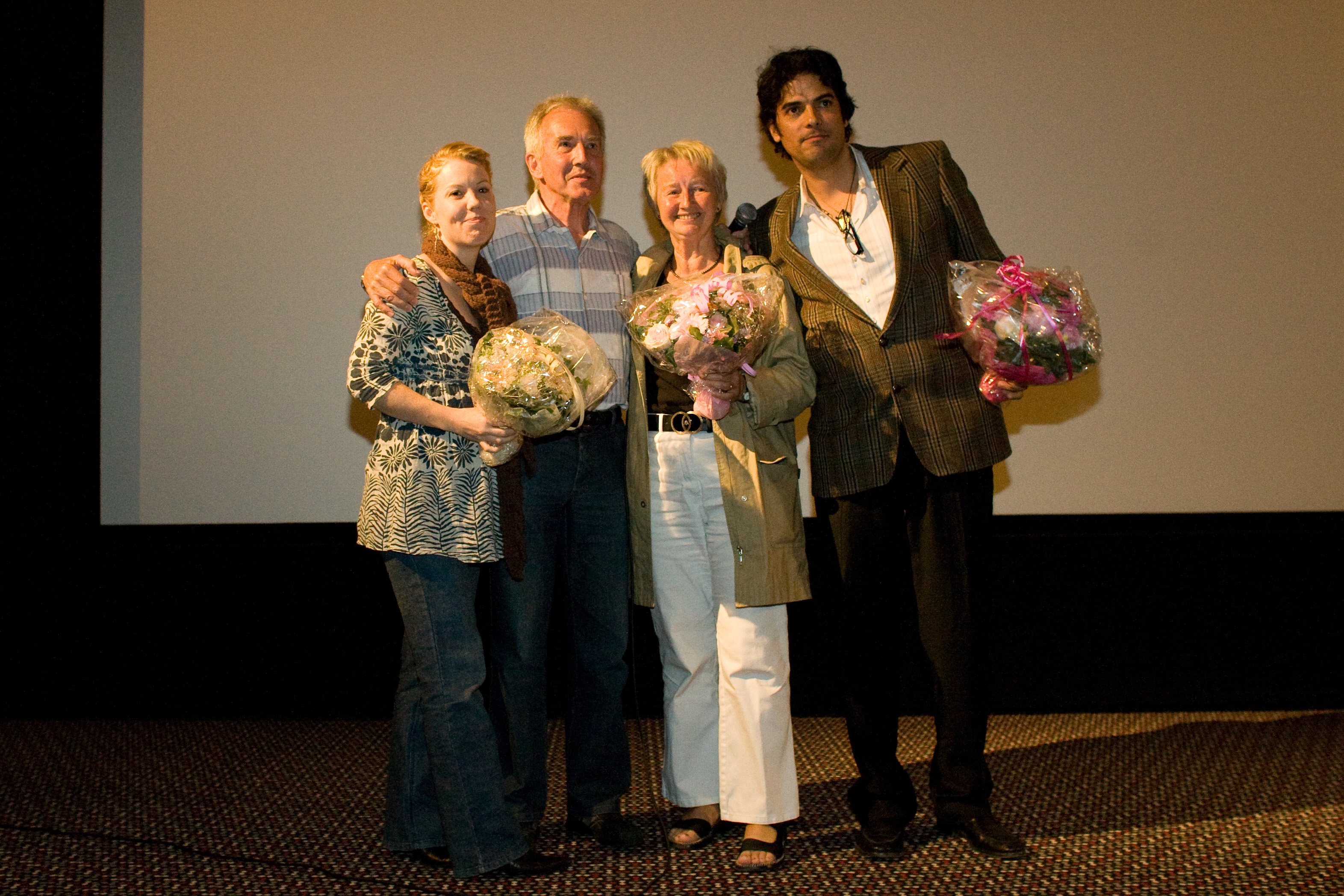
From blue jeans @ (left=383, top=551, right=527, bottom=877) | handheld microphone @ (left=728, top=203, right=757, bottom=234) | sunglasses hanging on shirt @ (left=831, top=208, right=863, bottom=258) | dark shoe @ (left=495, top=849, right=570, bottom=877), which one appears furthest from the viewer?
handheld microphone @ (left=728, top=203, right=757, bottom=234)

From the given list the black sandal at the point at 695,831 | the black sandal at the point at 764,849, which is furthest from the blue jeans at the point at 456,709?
the black sandal at the point at 764,849

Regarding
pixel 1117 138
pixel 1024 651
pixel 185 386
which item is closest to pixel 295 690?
pixel 185 386

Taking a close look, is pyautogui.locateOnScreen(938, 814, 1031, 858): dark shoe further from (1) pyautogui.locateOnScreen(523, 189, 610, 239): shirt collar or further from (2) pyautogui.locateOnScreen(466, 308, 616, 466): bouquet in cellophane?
(1) pyautogui.locateOnScreen(523, 189, 610, 239): shirt collar

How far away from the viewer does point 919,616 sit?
245 centimetres

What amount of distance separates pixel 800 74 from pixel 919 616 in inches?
54.5

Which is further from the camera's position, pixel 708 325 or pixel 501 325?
pixel 501 325

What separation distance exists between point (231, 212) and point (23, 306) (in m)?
0.85

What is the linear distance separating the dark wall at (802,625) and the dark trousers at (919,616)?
1.22 metres

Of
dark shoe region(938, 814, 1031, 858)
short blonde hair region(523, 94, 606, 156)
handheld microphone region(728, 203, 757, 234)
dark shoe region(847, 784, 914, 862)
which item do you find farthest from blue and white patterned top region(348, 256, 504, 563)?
Result: dark shoe region(938, 814, 1031, 858)

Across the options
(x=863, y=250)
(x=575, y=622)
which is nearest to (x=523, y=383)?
(x=575, y=622)

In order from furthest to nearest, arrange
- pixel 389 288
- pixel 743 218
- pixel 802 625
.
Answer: pixel 802 625 < pixel 743 218 < pixel 389 288

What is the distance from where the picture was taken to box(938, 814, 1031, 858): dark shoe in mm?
2365

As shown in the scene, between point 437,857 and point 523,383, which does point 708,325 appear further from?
point 437,857

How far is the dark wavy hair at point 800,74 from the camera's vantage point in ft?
8.34
